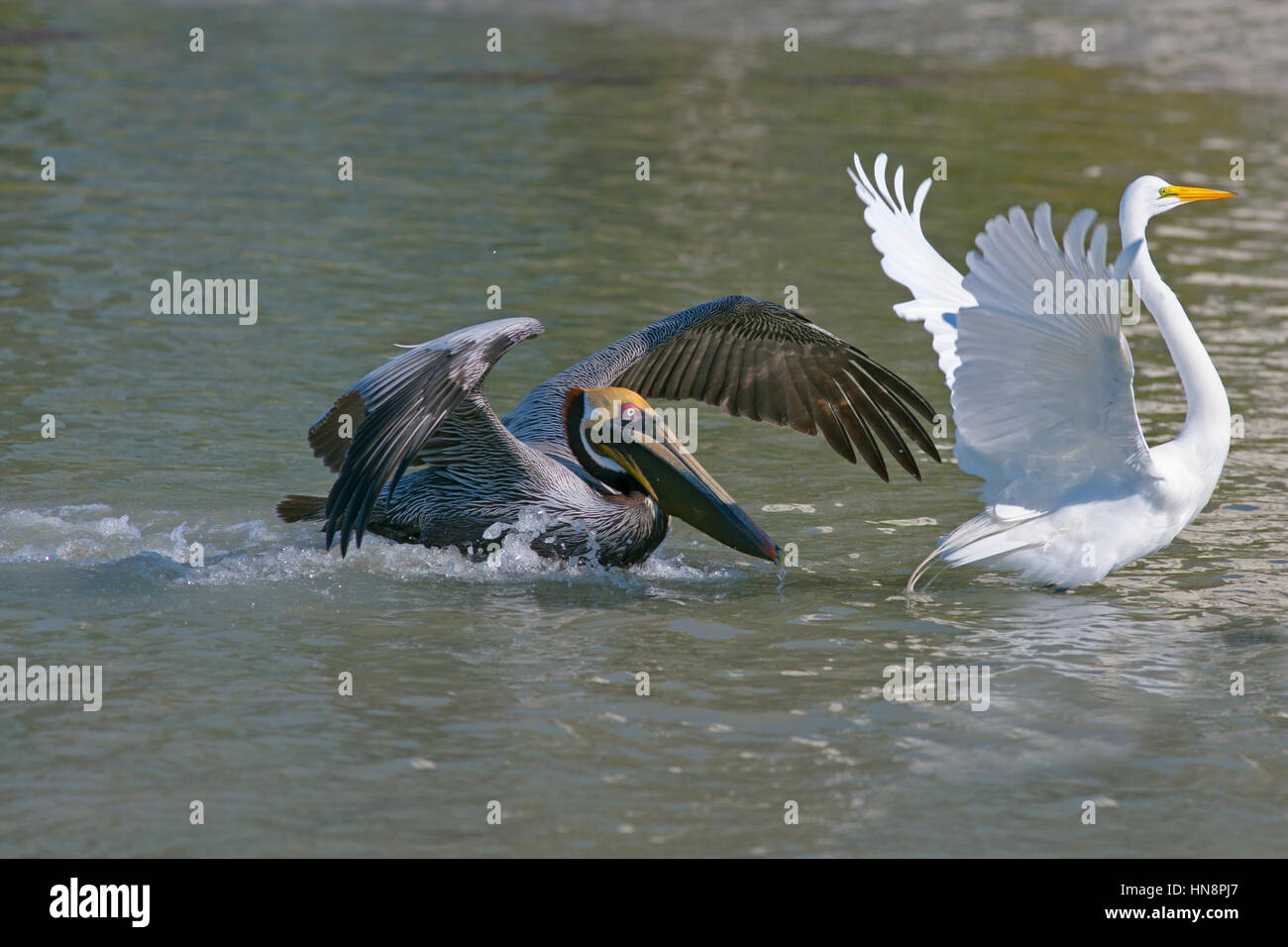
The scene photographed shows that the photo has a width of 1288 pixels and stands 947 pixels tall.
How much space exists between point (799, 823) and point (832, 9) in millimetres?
22228

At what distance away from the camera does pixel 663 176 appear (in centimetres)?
1552

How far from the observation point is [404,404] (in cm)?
621

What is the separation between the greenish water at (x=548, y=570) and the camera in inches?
194

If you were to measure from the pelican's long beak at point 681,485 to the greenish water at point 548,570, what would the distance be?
0.98 feet

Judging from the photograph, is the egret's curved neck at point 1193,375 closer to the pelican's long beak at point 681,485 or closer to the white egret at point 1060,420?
the white egret at point 1060,420

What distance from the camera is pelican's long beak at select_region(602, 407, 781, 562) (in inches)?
260

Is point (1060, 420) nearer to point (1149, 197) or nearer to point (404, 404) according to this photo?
point (1149, 197)

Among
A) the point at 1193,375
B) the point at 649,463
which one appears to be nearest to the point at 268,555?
the point at 649,463

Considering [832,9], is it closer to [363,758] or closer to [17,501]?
[17,501]

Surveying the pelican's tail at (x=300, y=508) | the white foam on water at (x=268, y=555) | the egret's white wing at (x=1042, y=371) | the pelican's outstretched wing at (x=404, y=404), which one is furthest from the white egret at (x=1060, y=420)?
the pelican's tail at (x=300, y=508)

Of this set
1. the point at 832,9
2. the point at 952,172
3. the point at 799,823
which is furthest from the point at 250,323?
the point at 832,9

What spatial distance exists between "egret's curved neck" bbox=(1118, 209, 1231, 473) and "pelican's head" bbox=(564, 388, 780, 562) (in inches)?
66.6

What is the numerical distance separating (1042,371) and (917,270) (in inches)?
42.9

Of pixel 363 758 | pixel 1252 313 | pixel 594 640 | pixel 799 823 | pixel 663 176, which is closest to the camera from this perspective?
pixel 799 823
